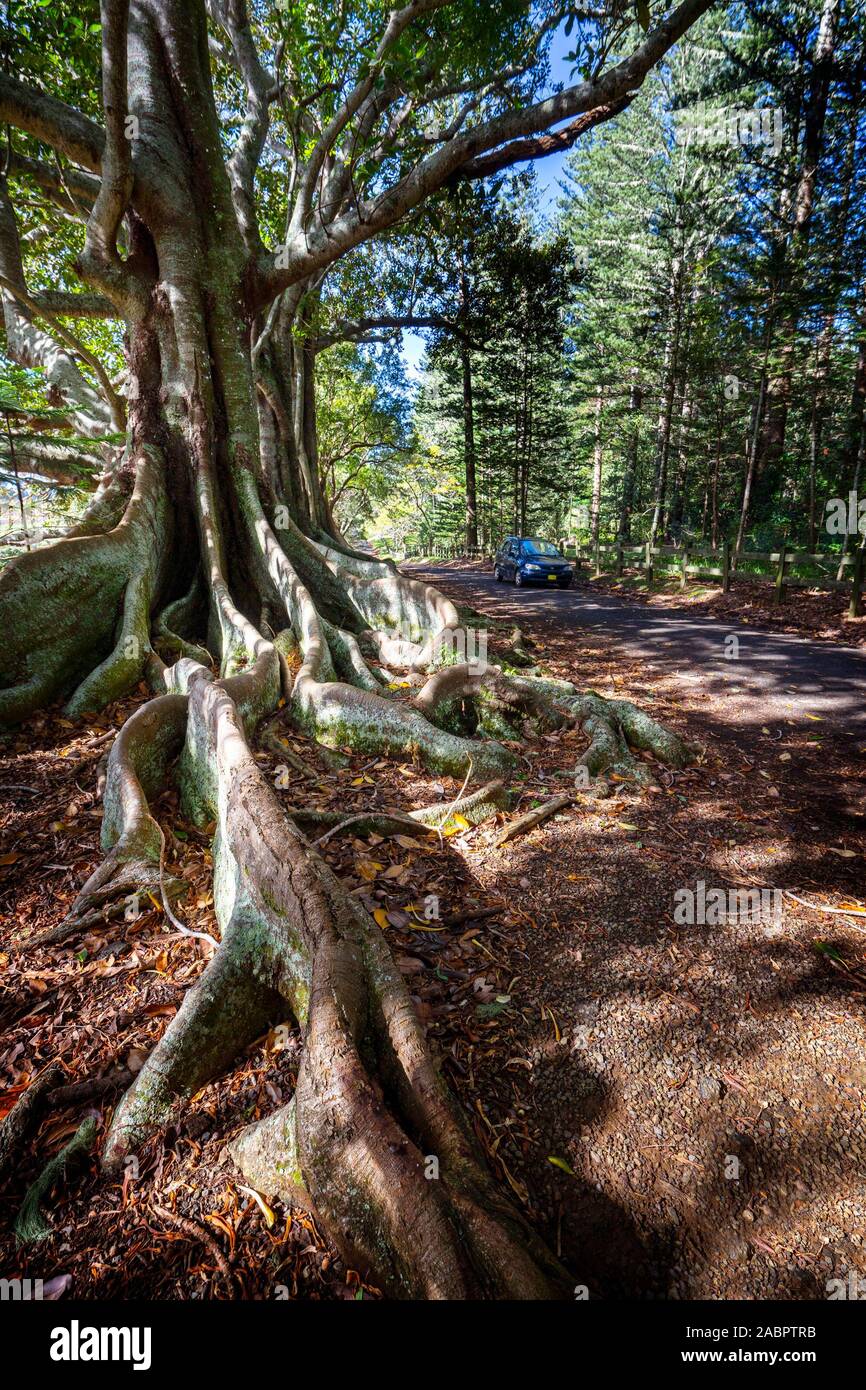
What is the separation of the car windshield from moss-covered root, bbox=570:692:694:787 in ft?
46.8

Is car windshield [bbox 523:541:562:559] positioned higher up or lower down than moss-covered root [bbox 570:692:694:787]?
higher up

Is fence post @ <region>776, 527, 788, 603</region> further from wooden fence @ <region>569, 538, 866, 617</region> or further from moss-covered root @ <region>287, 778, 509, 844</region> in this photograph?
moss-covered root @ <region>287, 778, 509, 844</region>

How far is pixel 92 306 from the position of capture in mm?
8391

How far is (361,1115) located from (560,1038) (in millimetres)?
1060

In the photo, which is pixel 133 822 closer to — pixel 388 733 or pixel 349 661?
pixel 388 733

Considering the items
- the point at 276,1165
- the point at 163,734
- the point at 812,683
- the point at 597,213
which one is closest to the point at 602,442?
the point at 597,213

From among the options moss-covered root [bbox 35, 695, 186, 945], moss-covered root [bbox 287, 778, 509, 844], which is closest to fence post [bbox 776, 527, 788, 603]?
moss-covered root [bbox 287, 778, 509, 844]

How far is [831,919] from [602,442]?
27938mm

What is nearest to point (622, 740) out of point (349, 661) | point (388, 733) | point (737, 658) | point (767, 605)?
point (388, 733)

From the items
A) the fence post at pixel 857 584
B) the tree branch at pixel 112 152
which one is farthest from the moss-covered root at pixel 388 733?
the fence post at pixel 857 584

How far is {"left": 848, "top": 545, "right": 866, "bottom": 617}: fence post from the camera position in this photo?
10477 mm

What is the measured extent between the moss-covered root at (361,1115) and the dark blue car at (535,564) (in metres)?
16.5

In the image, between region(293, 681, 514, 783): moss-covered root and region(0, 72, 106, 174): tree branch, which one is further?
region(0, 72, 106, 174): tree branch
